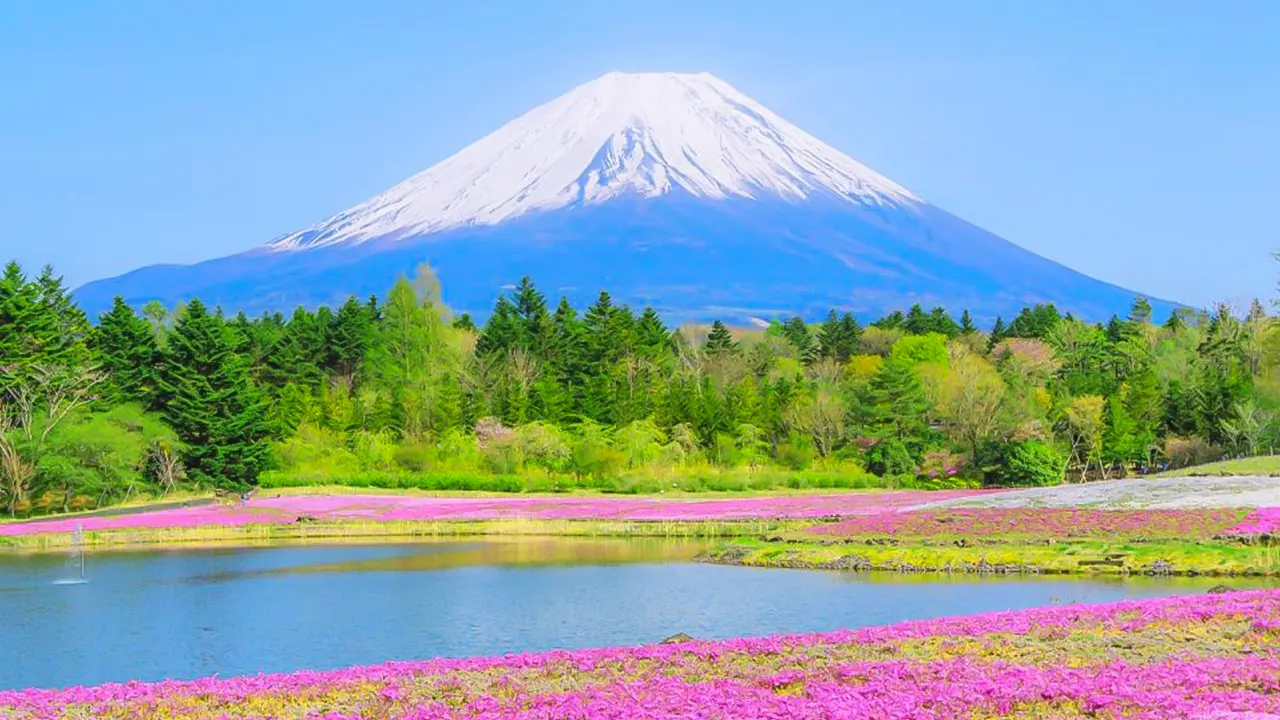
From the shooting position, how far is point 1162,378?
9006cm

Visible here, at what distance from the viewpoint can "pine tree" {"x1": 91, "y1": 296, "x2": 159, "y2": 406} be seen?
215ft

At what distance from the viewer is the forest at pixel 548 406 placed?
58.4m

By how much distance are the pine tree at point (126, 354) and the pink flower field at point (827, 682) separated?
51.1m

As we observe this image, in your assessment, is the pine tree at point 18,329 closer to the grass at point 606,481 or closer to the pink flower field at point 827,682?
the grass at point 606,481

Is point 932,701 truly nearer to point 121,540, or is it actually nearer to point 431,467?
point 121,540

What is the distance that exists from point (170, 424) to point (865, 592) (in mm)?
40723

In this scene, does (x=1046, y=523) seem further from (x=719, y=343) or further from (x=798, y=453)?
(x=719, y=343)

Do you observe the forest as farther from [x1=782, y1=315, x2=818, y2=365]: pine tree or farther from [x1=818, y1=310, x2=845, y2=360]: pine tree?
[x1=818, y1=310, x2=845, y2=360]: pine tree

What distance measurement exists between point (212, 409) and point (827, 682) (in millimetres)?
49013

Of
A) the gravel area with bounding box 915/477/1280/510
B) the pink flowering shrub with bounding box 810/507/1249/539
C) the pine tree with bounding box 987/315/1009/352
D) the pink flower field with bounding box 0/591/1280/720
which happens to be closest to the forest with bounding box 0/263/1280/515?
the pine tree with bounding box 987/315/1009/352

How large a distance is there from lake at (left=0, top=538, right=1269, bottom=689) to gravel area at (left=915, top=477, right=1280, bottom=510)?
38.8 feet

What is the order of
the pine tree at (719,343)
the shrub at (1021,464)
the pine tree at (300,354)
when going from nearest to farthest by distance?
the shrub at (1021,464) → the pine tree at (300,354) → the pine tree at (719,343)

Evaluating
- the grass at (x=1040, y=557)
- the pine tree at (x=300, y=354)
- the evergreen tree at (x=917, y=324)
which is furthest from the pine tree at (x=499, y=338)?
the grass at (x=1040, y=557)

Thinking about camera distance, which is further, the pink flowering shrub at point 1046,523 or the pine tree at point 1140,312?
the pine tree at point 1140,312
